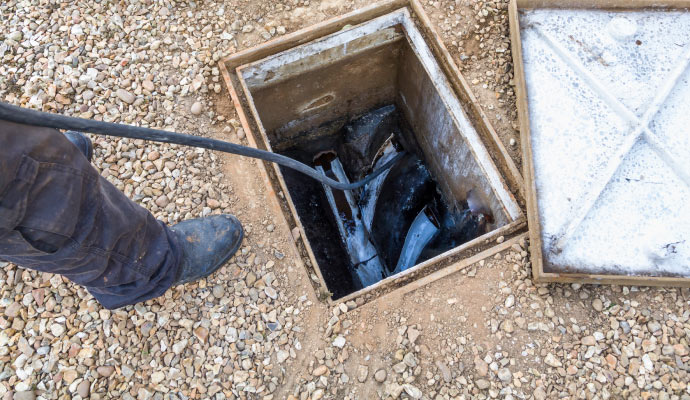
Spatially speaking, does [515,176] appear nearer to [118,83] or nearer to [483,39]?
[483,39]

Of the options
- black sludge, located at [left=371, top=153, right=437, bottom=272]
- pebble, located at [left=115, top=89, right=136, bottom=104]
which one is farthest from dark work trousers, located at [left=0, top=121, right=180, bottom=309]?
black sludge, located at [left=371, top=153, right=437, bottom=272]

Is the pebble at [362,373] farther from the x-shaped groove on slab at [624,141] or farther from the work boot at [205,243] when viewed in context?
the x-shaped groove on slab at [624,141]

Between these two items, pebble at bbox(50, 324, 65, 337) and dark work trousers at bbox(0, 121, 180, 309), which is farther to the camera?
pebble at bbox(50, 324, 65, 337)

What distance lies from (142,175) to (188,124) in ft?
1.17

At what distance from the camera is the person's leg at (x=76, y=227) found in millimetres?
1380

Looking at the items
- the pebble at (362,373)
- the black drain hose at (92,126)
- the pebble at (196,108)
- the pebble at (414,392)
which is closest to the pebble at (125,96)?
the pebble at (196,108)

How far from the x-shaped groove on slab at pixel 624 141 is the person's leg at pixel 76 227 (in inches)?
68.9

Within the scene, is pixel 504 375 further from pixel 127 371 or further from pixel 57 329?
pixel 57 329

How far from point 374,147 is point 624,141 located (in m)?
1.82

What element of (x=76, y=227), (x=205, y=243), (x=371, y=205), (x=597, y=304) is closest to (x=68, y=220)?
(x=76, y=227)

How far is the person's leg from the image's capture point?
4.53ft

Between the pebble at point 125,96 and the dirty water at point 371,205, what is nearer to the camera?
the pebble at point 125,96

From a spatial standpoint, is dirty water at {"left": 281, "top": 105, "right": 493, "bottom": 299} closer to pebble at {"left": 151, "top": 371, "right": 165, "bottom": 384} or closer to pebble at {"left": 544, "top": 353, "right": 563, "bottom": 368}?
pebble at {"left": 544, "top": 353, "right": 563, "bottom": 368}

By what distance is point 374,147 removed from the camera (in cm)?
371
